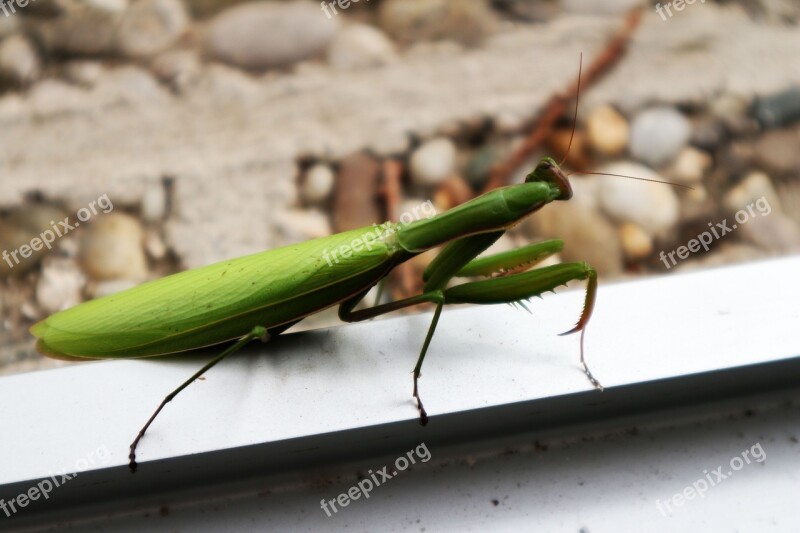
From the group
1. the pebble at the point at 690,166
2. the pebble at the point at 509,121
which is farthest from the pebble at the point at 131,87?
the pebble at the point at 690,166

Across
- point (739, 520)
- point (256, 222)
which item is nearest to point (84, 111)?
point (256, 222)

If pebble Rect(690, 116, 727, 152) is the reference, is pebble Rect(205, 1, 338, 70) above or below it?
above

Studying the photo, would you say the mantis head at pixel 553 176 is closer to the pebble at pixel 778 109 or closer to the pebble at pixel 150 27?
the pebble at pixel 778 109

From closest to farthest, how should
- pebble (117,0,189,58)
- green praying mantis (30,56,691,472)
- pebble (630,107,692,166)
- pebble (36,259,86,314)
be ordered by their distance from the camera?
green praying mantis (30,56,691,472) < pebble (36,259,86,314) < pebble (630,107,692,166) < pebble (117,0,189,58)

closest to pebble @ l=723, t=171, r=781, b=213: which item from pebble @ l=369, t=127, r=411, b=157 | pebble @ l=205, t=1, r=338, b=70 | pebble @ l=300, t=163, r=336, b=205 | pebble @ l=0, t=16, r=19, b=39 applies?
pebble @ l=369, t=127, r=411, b=157

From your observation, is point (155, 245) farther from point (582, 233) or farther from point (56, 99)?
point (582, 233)

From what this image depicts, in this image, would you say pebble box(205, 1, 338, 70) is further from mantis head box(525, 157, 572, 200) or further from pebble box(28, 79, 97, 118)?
mantis head box(525, 157, 572, 200)

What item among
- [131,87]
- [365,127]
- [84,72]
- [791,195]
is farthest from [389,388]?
[84,72]

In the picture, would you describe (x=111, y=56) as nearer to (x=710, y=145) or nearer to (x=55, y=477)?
(x=55, y=477)
